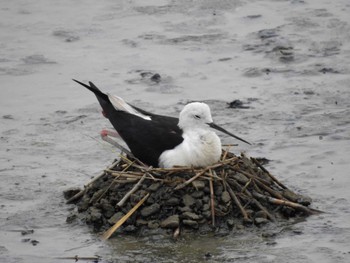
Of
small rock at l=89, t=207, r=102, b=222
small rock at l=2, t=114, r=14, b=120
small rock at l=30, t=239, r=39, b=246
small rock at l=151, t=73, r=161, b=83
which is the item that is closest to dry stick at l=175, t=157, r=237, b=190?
small rock at l=89, t=207, r=102, b=222

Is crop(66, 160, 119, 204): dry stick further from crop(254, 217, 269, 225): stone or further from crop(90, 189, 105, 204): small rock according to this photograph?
crop(254, 217, 269, 225): stone

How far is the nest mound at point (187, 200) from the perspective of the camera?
10.6 meters

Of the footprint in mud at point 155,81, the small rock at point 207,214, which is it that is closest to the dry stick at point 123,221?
the small rock at point 207,214

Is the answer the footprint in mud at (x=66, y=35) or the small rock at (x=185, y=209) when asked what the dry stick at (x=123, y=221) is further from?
the footprint in mud at (x=66, y=35)

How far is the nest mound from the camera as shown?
418 inches

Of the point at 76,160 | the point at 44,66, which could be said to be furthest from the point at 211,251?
the point at 44,66

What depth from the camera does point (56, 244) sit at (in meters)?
10.7

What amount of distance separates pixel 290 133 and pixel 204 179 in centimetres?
275

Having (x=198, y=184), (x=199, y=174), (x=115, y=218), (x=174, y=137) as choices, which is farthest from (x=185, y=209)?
(x=174, y=137)

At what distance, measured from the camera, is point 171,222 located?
10492 millimetres

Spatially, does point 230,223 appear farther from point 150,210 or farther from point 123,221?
point 123,221

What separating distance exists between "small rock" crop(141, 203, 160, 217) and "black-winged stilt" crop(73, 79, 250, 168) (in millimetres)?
478

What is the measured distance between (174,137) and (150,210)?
0.83m

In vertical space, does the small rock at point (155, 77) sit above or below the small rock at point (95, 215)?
Result: above
